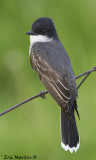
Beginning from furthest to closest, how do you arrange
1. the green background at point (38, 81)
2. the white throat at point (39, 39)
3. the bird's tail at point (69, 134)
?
the white throat at point (39, 39)
the green background at point (38, 81)
the bird's tail at point (69, 134)

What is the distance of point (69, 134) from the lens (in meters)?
4.42

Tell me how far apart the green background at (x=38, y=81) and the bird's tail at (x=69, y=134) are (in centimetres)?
41

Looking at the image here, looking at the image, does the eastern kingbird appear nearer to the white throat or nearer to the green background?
the white throat

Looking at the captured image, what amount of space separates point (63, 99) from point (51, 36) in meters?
0.98

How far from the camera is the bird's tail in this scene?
173 inches

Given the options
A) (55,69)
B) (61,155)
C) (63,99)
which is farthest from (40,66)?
(61,155)

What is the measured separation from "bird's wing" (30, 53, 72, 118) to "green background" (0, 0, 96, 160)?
0.42 m

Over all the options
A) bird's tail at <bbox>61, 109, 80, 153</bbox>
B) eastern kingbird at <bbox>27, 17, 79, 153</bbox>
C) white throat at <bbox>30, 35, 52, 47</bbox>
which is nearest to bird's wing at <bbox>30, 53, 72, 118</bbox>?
eastern kingbird at <bbox>27, 17, 79, 153</bbox>

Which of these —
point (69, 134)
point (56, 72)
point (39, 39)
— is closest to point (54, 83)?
point (56, 72)

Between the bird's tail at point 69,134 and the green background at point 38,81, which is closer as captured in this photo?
the bird's tail at point 69,134

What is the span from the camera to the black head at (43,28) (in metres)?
5.00

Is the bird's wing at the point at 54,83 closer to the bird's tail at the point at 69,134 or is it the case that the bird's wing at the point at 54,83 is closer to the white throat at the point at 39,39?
the bird's tail at the point at 69,134

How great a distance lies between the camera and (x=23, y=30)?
5.61 meters

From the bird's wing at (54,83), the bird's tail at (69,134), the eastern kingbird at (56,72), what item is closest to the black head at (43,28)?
the eastern kingbird at (56,72)
